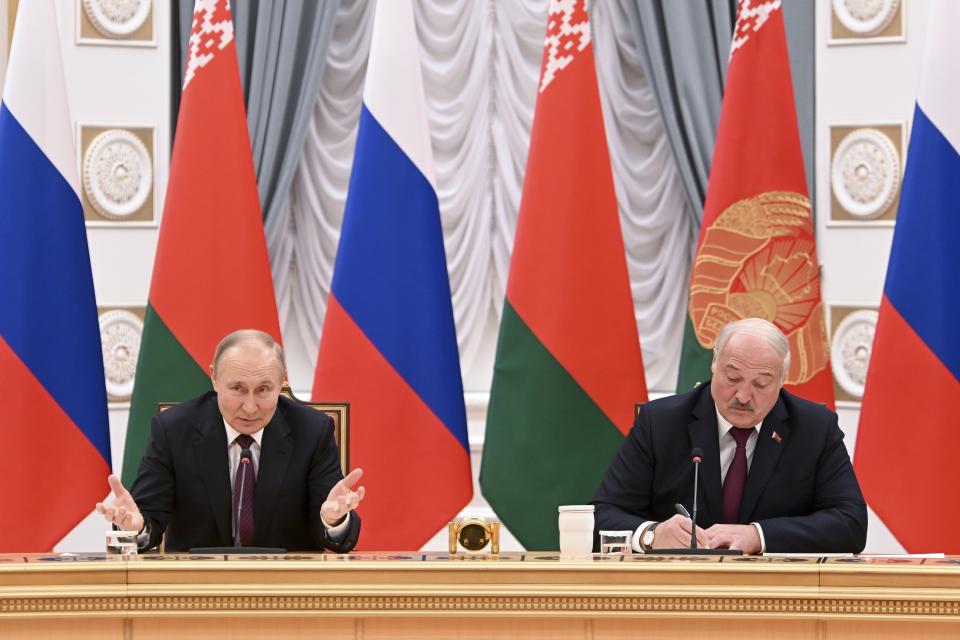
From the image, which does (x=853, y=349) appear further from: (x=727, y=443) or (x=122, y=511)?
(x=122, y=511)

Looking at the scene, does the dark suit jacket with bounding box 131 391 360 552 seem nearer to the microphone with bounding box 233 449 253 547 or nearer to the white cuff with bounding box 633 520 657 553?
the microphone with bounding box 233 449 253 547

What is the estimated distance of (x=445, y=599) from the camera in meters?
2.33

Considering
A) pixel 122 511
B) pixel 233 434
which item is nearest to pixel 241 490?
pixel 233 434

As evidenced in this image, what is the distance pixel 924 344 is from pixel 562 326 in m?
1.21

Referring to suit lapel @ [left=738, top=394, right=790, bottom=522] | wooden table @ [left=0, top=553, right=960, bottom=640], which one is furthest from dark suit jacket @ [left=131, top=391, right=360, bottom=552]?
suit lapel @ [left=738, top=394, right=790, bottom=522]

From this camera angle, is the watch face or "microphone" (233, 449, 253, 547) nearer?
the watch face

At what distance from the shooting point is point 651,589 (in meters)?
2.30

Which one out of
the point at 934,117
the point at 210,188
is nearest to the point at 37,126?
the point at 210,188

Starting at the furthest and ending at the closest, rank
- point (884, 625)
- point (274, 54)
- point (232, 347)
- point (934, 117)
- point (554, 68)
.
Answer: point (274, 54)
point (554, 68)
point (934, 117)
point (232, 347)
point (884, 625)

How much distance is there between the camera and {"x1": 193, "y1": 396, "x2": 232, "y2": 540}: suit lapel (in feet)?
10.6

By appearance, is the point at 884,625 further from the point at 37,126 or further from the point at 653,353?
the point at 653,353

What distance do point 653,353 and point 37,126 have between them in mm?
3110

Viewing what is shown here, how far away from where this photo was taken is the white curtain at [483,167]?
6402 millimetres

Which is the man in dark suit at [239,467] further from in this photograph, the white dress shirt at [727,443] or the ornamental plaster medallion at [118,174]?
the ornamental plaster medallion at [118,174]
